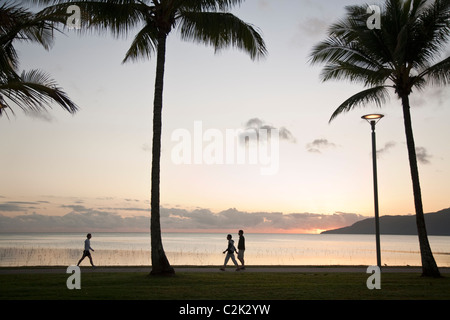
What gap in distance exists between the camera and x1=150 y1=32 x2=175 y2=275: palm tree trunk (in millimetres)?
15828

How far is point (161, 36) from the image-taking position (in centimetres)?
1716

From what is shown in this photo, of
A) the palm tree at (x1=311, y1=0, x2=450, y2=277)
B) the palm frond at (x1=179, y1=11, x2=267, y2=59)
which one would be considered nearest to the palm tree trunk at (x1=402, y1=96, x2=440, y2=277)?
the palm tree at (x1=311, y1=0, x2=450, y2=277)

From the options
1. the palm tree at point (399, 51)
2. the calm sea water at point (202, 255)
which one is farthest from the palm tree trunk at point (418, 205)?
the calm sea water at point (202, 255)

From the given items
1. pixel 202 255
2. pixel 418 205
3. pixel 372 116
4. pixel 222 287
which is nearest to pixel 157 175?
pixel 222 287

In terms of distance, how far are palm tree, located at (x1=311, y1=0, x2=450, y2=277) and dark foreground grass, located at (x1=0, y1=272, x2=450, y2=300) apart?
352cm

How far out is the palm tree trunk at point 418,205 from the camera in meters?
16.3

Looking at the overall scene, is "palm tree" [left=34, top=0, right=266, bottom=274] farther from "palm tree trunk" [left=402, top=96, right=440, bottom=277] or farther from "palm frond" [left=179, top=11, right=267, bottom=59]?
"palm tree trunk" [left=402, top=96, right=440, bottom=277]

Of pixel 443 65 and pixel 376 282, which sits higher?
pixel 443 65

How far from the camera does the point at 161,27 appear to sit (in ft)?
55.8

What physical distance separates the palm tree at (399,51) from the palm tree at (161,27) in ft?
11.2

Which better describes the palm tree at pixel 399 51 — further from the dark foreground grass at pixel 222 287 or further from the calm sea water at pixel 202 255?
the calm sea water at pixel 202 255
